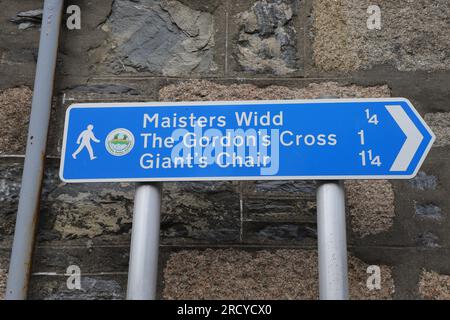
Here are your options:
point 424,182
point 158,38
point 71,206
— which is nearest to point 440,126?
point 424,182

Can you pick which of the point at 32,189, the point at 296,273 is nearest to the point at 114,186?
the point at 32,189

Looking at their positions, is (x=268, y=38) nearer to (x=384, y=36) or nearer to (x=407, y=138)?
(x=384, y=36)

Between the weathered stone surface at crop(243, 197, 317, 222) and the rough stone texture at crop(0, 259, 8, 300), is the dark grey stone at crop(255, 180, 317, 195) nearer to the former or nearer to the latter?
the weathered stone surface at crop(243, 197, 317, 222)

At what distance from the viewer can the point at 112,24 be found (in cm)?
217

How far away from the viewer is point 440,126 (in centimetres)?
201

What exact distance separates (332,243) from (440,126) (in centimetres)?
80

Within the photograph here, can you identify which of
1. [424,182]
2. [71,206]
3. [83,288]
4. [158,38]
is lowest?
[83,288]

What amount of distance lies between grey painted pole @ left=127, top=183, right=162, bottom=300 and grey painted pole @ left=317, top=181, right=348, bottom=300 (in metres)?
0.44

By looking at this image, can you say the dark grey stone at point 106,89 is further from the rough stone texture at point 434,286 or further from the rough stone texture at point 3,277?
the rough stone texture at point 434,286

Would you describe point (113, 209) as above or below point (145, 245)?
above

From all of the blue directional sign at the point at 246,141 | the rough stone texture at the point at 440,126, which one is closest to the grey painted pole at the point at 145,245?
the blue directional sign at the point at 246,141

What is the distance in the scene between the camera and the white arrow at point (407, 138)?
151 cm
